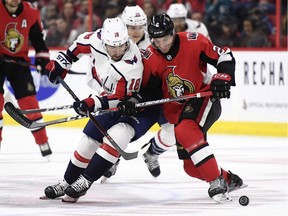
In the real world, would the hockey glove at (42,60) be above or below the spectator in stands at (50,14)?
above

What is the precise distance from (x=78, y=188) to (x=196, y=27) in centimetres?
404

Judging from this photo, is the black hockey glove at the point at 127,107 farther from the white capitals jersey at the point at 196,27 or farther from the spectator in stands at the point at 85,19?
the spectator in stands at the point at 85,19

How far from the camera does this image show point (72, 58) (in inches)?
232

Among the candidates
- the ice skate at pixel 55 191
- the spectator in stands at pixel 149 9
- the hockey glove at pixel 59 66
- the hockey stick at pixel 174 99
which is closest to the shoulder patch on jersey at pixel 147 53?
the hockey stick at pixel 174 99

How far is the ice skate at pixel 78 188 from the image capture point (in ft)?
17.8

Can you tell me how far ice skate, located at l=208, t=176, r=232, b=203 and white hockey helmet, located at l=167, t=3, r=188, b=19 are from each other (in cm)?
374

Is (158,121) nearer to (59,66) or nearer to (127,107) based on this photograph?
(59,66)

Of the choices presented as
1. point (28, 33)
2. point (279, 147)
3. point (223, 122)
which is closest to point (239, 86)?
point (223, 122)

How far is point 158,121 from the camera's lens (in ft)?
20.3

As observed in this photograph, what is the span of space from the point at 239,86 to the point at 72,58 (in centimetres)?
362

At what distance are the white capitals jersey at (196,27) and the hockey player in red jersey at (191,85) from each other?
3.53 m

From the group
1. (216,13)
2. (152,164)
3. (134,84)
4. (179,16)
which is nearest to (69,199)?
(134,84)

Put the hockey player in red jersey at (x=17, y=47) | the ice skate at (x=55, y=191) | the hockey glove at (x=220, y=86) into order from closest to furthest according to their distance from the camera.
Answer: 1. the hockey glove at (x=220, y=86)
2. the ice skate at (x=55, y=191)
3. the hockey player in red jersey at (x=17, y=47)

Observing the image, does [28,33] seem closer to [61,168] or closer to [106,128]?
[61,168]
